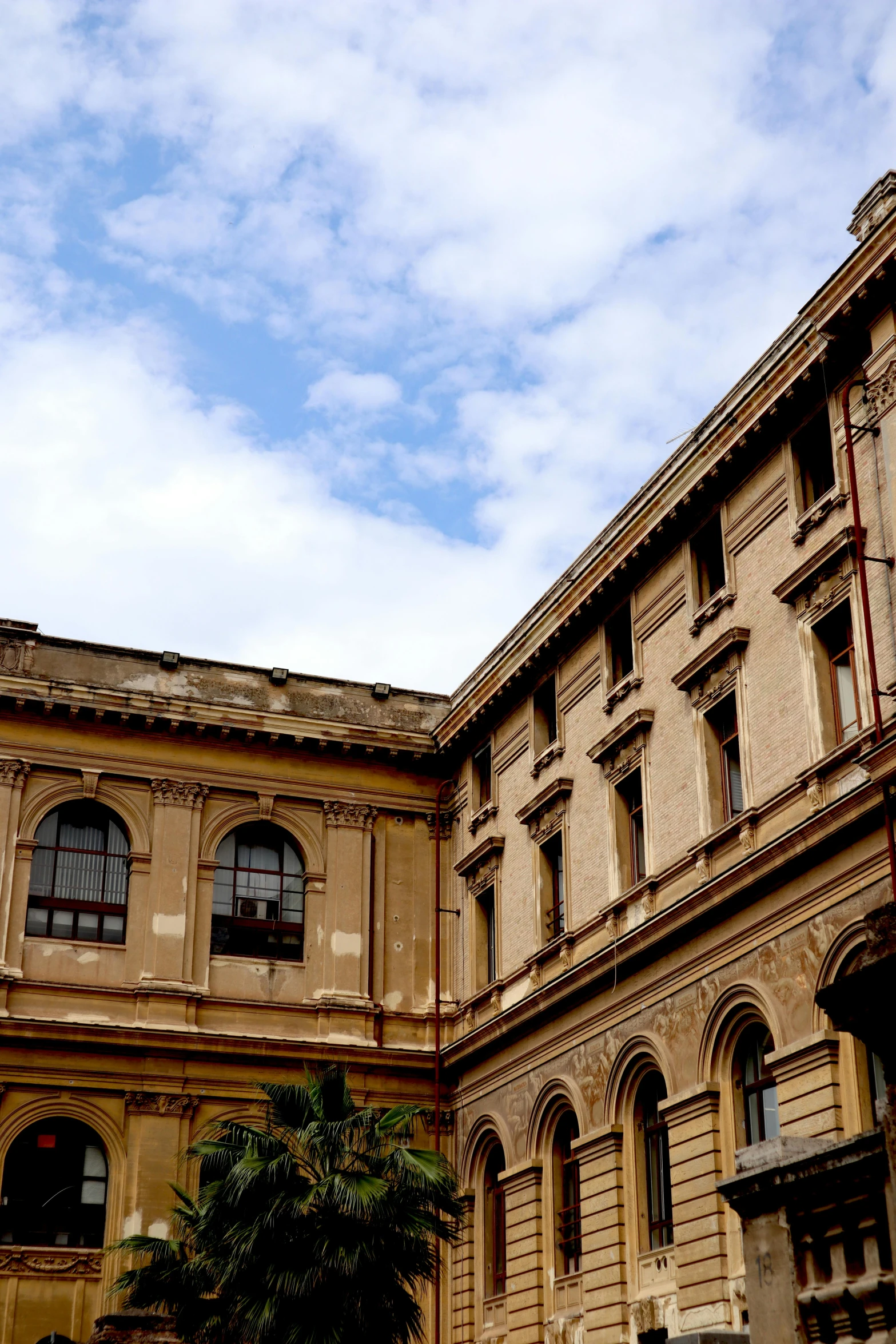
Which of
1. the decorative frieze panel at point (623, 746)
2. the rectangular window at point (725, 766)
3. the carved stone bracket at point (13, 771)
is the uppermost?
the carved stone bracket at point (13, 771)

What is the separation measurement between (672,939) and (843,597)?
5557 mm

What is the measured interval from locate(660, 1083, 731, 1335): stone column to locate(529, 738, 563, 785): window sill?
7.17 metres

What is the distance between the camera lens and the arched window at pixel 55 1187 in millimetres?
27359

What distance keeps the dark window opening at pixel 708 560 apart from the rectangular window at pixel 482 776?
7933mm

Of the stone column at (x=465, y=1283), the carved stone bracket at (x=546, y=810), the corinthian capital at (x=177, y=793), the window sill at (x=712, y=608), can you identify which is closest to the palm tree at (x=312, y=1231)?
the carved stone bracket at (x=546, y=810)

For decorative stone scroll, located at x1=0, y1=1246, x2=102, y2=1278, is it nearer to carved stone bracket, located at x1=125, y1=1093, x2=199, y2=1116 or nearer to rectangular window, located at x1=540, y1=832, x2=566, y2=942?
carved stone bracket, located at x1=125, y1=1093, x2=199, y2=1116

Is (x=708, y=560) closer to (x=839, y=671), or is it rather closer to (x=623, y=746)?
(x=623, y=746)

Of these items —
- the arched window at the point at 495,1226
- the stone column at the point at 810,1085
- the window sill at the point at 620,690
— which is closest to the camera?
the stone column at the point at 810,1085

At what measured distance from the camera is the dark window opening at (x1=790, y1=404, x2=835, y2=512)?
70.8 feet

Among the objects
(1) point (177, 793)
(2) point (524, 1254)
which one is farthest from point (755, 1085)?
(1) point (177, 793)

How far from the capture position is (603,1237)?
77.9ft

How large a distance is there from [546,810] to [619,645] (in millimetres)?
3200

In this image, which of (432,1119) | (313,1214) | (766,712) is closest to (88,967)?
(432,1119)

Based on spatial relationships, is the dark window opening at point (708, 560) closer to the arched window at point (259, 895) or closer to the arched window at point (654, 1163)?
the arched window at point (654, 1163)
